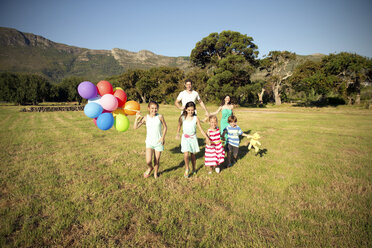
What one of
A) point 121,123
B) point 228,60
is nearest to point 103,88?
point 121,123

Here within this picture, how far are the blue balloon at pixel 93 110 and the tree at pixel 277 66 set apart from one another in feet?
117

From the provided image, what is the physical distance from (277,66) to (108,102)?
Answer: 128 feet

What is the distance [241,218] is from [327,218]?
4.98 feet

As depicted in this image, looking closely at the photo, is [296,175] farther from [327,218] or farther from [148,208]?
[148,208]

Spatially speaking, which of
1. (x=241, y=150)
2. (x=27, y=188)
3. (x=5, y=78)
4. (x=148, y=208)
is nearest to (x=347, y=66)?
(x=241, y=150)

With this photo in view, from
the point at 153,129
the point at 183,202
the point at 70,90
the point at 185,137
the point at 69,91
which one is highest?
the point at 70,90

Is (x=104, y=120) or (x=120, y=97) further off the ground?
(x=120, y=97)

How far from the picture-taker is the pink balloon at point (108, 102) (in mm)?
4383

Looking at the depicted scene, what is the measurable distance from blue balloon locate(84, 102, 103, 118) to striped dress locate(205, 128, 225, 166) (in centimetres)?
304

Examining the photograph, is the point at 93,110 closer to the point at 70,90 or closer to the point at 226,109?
the point at 226,109

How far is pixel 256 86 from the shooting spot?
1184 inches

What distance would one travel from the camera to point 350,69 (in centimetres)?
2723

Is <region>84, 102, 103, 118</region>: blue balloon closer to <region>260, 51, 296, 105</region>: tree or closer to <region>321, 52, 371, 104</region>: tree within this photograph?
<region>260, 51, 296, 105</region>: tree

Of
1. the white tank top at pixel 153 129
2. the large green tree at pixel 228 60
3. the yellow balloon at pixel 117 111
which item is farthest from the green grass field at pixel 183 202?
the large green tree at pixel 228 60
